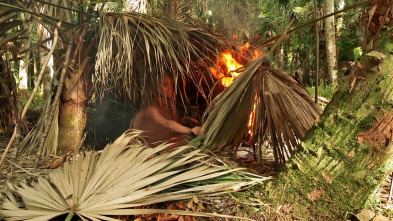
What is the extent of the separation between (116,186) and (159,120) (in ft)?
4.85

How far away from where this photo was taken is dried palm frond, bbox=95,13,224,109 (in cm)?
292

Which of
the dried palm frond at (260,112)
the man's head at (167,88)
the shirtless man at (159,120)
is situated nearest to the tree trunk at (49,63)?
the shirtless man at (159,120)

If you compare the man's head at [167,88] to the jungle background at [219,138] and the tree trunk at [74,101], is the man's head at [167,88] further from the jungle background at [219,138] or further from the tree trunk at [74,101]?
the tree trunk at [74,101]

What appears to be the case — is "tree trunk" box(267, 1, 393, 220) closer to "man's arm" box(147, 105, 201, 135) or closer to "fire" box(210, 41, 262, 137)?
"man's arm" box(147, 105, 201, 135)

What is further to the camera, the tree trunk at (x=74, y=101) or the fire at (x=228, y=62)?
the tree trunk at (x=74, y=101)

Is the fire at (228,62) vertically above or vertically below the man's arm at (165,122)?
above

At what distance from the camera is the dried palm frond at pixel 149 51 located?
292 cm

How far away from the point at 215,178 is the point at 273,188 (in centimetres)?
29

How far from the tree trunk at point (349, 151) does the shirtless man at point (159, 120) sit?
58.9 inches

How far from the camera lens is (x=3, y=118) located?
4012 mm

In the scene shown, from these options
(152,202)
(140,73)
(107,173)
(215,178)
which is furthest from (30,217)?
(140,73)

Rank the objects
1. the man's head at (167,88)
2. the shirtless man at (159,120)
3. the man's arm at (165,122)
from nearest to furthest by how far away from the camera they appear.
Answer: the man's arm at (165,122) → the shirtless man at (159,120) → the man's head at (167,88)

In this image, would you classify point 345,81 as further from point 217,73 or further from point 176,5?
point 176,5

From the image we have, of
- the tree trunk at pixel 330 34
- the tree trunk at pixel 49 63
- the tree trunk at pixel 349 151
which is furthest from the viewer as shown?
the tree trunk at pixel 330 34
